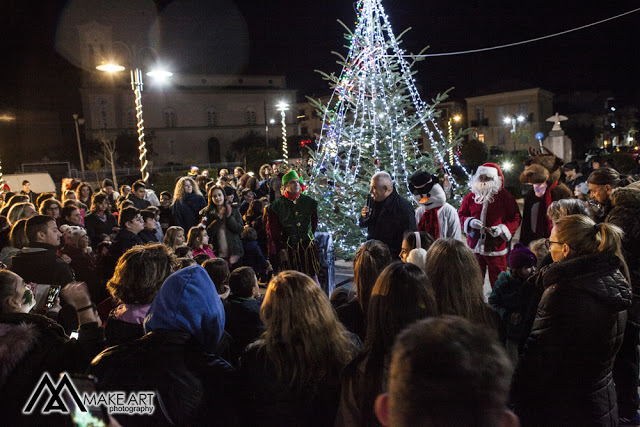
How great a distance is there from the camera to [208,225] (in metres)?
6.54

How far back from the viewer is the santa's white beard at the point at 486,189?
5.58 metres

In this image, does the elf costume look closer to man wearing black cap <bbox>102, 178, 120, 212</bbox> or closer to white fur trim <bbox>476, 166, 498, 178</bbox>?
white fur trim <bbox>476, 166, 498, 178</bbox>

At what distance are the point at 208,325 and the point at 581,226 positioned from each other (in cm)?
221

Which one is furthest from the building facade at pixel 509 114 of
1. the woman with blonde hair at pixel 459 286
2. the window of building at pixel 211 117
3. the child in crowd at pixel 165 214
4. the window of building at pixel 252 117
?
the woman with blonde hair at pixel 459 286

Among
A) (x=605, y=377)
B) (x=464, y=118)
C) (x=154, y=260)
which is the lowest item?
(x=605, y=377)

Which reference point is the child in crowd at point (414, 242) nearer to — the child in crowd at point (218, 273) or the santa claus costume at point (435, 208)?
the santa claus costume at point (435, 208)

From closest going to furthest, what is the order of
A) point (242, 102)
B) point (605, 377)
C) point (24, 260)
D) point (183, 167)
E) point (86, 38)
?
point (605, 377)
point (24, 260)
point (183, 167)
point (86, 38)
point (242, 102)

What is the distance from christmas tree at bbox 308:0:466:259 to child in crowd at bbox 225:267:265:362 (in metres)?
4.39

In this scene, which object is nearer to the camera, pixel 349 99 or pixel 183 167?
pixel 349 99

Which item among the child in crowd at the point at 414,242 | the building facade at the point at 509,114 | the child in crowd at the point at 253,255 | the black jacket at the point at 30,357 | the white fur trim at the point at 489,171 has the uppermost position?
the building facade at the point at 509,114

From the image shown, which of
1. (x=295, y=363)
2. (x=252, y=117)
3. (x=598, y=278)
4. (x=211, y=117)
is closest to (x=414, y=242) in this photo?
(x=598, y=278)

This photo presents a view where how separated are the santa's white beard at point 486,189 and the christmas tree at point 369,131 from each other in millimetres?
1716

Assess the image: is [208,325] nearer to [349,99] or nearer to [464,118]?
[349,99]

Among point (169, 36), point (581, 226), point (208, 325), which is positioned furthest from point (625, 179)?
point (169, 36)
